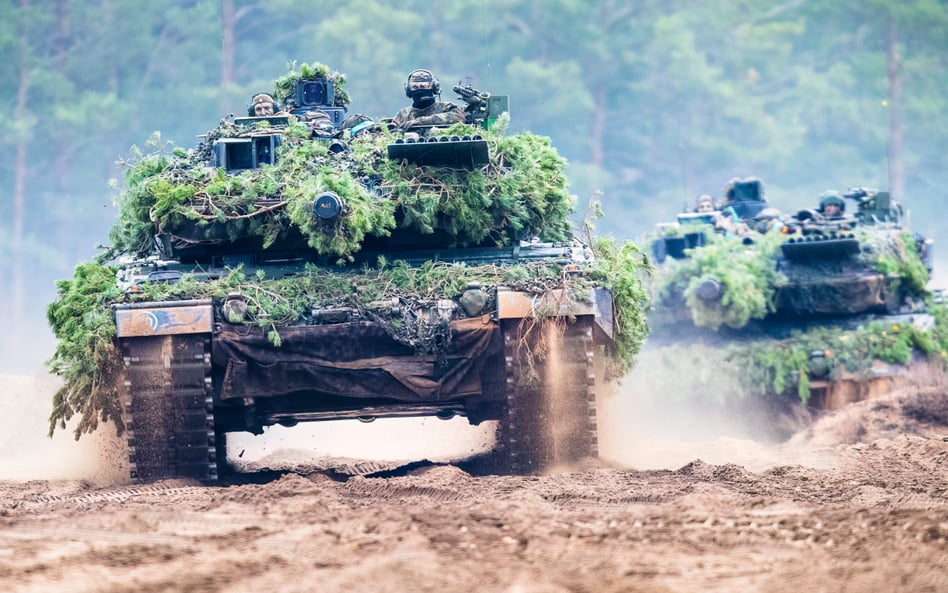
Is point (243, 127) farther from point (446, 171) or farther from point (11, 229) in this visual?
point (11, 229)

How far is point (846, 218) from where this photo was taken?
839 inches

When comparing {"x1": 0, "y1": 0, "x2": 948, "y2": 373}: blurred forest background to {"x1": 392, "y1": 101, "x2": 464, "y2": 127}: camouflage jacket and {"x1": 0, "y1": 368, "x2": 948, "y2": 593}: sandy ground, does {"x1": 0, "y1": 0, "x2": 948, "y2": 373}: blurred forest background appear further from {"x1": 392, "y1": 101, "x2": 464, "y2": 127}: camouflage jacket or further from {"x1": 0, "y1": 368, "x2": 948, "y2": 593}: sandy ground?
{"x1": 0, "y1": 368, "x2": 948, "y2": 593}: sandy ground

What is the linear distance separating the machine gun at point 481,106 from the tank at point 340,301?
3.93 feet

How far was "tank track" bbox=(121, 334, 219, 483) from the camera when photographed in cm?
1227

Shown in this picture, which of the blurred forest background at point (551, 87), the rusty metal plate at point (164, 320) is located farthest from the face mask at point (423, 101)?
the blurred forest background at point (551, 87)

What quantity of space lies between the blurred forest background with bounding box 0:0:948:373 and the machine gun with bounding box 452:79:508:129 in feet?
62.7

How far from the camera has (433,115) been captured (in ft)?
47.6

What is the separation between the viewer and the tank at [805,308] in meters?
19.6

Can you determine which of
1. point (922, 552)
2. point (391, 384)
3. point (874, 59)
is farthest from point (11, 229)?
point (922, 552)

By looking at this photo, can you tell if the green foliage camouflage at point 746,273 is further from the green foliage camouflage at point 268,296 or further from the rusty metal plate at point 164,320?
the rusty metal plate at point 164,320

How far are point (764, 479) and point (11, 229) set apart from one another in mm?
31212

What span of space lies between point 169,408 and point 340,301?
54.6 inches

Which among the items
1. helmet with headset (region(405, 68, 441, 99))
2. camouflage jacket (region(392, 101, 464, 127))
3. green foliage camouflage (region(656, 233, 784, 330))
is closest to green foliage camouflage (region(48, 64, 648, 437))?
camouflage jacket (region(392, 101, 464, 127))

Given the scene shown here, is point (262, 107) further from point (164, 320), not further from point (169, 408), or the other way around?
point (169, 408)
